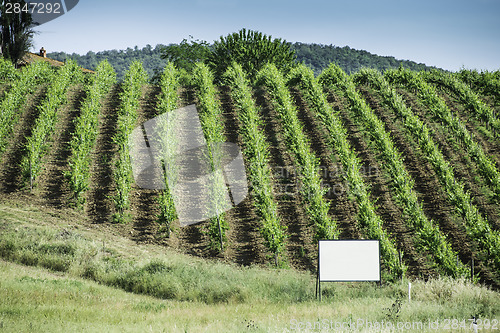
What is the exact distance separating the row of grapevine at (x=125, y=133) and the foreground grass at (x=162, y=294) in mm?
2208

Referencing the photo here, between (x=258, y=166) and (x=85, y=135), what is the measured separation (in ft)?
32.7

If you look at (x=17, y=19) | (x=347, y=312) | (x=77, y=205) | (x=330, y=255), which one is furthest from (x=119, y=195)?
(x=17, y=19)

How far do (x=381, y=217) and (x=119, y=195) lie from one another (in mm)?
11700

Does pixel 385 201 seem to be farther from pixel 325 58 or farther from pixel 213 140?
pixel 325 58

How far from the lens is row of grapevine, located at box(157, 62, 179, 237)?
64.7 ft

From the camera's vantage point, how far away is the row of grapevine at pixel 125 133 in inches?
820

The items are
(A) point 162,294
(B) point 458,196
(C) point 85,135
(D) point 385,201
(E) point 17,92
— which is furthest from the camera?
(E) point 17,92

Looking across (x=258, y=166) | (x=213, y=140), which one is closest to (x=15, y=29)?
(x=213, y=140)

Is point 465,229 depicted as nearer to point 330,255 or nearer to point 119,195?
point 330,255

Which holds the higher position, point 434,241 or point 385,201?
point 385,201

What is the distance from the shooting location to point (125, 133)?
25594mm

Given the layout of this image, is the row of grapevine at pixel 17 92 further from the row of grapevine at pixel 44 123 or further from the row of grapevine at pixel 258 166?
the row of grapevine at pixel 258 166

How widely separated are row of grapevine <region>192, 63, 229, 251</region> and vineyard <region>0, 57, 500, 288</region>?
94 mm

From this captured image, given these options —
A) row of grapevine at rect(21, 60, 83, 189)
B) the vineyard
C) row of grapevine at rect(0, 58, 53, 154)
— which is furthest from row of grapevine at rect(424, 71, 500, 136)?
row of grapevine at rect(0, 58, 53, 154)
